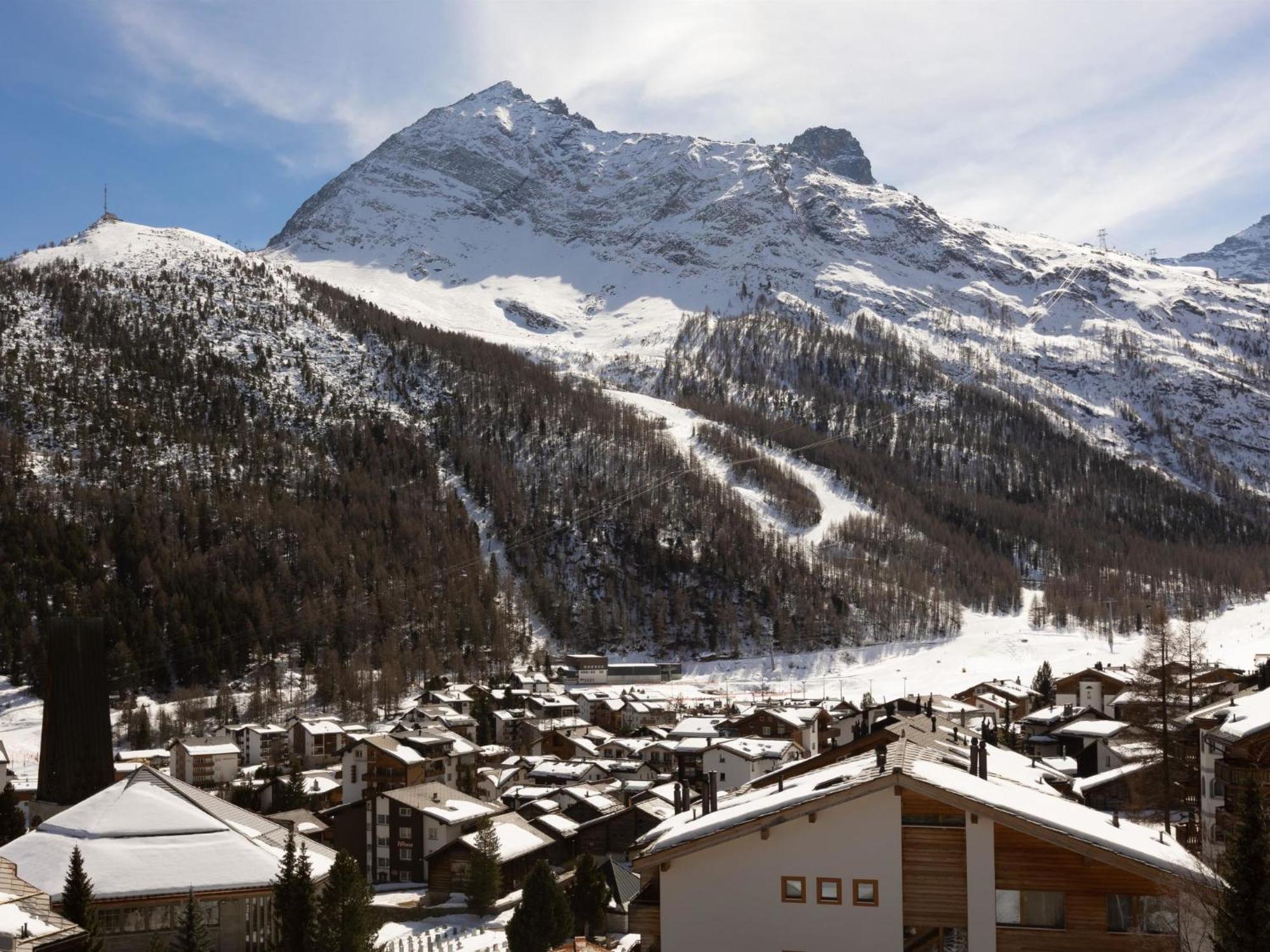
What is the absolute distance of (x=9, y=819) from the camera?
49031 mm

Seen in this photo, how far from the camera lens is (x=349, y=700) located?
101125 mm

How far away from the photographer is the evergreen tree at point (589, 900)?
42250 mm

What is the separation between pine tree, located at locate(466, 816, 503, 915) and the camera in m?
45.1

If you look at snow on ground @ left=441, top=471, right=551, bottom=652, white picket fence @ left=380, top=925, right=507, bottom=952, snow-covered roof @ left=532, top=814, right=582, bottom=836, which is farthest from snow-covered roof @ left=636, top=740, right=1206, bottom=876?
snow on ground @ left=441, top=471, right=551, bottom=652

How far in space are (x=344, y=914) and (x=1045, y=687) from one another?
7745 centimetres

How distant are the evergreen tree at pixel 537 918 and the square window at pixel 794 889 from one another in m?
22.1

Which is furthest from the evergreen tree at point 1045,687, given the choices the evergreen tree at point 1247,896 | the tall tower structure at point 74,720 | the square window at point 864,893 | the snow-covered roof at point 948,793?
the evergreen tree at point 1247,896

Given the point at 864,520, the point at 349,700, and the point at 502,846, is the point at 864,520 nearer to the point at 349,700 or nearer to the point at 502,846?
the point at 349,700

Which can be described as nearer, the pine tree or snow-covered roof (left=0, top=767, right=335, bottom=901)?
snow-covered roof (left=0, top=767, right=335, bottom=901)

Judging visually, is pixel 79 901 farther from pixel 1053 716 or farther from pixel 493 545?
pixel 493 545

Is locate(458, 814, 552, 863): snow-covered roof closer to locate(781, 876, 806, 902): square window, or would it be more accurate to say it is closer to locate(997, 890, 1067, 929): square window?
locate(781, 876, 806, 902): square window

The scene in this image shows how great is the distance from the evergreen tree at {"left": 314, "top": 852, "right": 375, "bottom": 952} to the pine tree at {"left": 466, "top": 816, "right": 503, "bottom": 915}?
12460 millimetres

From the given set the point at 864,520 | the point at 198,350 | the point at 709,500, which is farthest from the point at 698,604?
the point at 198,350

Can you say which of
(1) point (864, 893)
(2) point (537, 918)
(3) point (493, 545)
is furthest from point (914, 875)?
(3) point (493, 545)
